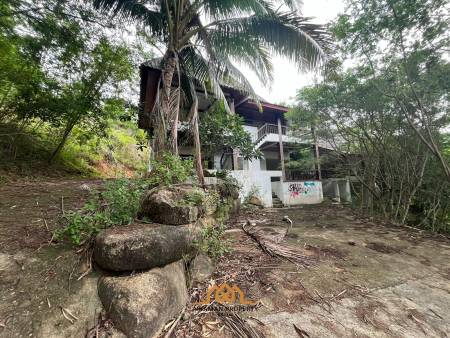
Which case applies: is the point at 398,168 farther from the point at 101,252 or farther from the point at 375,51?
the point at 101,252

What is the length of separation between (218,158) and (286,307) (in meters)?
8.78

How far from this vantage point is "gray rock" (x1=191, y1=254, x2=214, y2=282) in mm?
2264

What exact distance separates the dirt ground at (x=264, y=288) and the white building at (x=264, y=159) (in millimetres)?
4371

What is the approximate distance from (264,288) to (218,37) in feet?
15.5

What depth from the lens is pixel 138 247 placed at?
1735 mm

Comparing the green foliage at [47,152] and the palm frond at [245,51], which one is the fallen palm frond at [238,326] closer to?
the green foliage at [47,152]

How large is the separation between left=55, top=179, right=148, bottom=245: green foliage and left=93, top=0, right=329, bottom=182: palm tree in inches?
49.8

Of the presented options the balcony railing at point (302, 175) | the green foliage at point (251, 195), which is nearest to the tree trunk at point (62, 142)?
the green foliage at point (251, 195)

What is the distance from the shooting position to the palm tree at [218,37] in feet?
12.2

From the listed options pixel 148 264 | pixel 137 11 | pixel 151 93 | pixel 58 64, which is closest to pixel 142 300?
pixel 148 264

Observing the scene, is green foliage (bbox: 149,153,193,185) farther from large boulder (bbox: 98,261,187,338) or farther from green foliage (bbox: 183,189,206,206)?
large boulder (bbox: 98,261,187,338)

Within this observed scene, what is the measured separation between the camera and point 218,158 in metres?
10.5

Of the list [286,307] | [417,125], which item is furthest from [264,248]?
[417,125]

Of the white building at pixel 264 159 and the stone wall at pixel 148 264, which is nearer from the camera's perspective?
the stone wall at pixel 148 264
